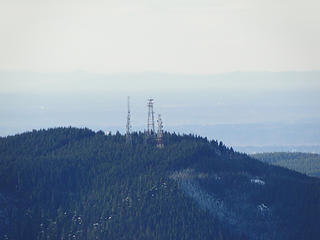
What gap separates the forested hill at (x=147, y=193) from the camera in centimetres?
16075

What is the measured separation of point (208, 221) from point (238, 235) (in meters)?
4.38

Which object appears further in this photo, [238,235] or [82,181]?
[82,181]

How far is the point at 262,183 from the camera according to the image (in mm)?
177375

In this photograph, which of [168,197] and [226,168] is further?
[226,168]

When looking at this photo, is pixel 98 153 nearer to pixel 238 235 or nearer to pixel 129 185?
pixel 129 185

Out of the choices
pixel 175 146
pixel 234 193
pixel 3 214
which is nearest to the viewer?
pixel 3 214

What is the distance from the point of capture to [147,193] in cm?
16788

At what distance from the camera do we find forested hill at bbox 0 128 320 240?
527 ft

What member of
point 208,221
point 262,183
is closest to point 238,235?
point 208,221

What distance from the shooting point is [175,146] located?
7279 inches

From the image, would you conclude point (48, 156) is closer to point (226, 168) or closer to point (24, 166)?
point (24, 166)

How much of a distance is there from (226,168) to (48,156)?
2673cm

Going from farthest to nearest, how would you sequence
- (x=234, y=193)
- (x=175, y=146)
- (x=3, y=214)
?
(x=175, y=146)
(x=234, y=193)
(x=3, y=214)

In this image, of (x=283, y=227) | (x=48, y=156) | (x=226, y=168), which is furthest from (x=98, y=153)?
(x=283, y=227)
